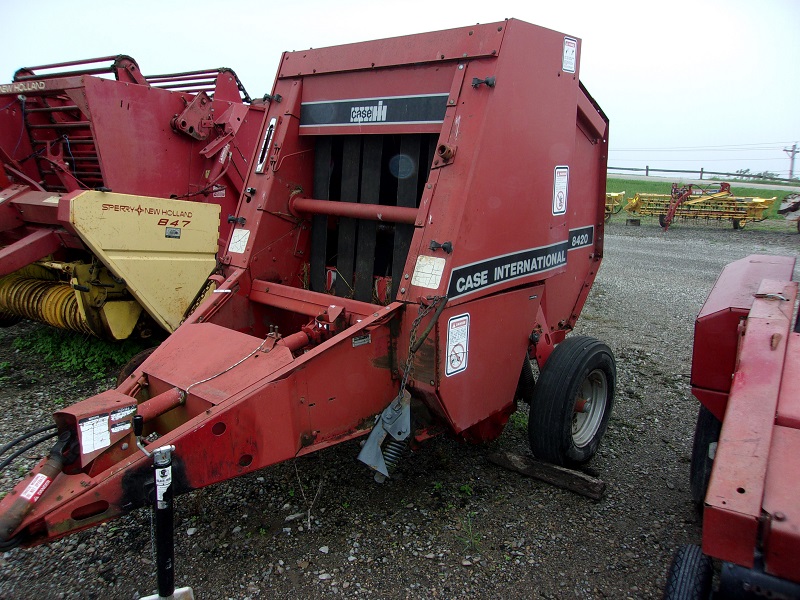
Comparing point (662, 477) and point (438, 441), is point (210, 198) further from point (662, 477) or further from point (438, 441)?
point (662, 477)

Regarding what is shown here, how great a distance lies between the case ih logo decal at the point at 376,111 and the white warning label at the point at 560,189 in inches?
30.5

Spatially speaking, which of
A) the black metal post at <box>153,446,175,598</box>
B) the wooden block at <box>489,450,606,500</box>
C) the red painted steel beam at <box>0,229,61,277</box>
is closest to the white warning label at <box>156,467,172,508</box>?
the black metal post at <box>153,446,175,598</box>

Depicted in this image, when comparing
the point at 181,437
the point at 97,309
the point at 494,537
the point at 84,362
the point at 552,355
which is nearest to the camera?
the point at 181,437

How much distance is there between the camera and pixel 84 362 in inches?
202

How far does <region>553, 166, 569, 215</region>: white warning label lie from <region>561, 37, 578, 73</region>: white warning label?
0.54 meters

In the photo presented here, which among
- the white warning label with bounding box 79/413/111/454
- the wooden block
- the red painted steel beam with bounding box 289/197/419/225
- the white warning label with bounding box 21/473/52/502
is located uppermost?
the red painted steel beam with bounding box 289/197/419/225

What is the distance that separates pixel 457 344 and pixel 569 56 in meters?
1.75

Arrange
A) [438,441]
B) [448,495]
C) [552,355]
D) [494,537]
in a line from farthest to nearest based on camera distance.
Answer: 1. [438,441]
2. [552,355]
3. [448,495]
4. [494,537]

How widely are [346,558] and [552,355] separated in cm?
162

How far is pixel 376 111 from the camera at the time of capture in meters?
3.24

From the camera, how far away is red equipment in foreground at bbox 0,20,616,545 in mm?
2248

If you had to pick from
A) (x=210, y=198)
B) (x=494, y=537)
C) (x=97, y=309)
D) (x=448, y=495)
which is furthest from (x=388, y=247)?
(x=210, y=198)

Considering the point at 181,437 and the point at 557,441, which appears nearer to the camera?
the point at 181,437

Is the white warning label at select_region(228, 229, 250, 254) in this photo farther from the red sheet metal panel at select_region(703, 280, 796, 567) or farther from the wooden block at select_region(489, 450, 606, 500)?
the red sheet metal panel at select_region(703, 280, 796, 567)
